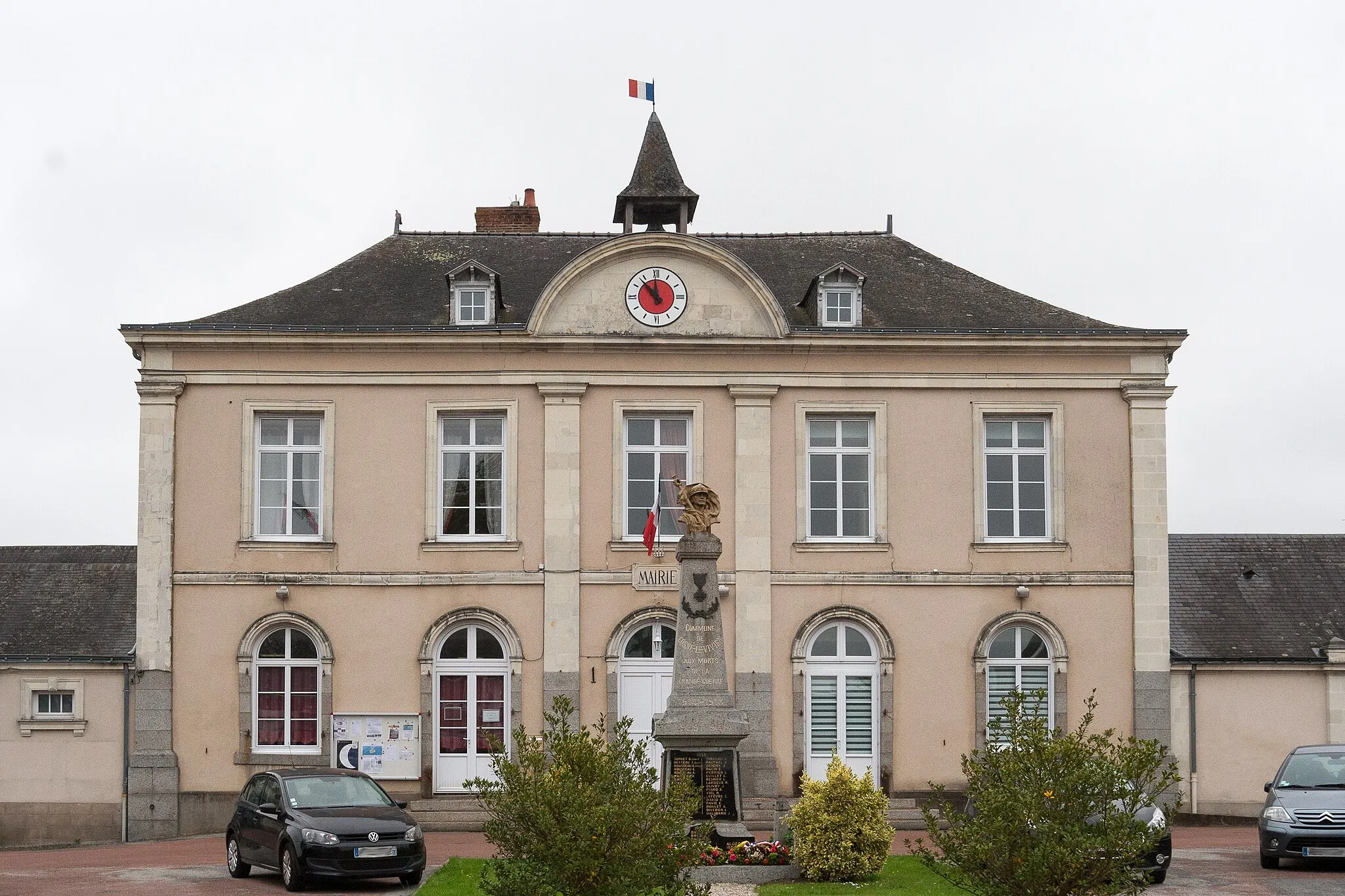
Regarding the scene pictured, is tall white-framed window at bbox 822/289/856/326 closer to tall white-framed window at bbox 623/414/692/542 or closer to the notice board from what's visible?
tall white-framed window at bbox 623/414/692/542

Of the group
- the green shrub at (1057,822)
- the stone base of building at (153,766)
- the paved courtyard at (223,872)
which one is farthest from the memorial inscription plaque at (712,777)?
the stone base of building at (153,766)

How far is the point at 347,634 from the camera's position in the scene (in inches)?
952

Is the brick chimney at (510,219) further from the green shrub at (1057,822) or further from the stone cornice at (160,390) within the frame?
the green shrub at (1057,822)

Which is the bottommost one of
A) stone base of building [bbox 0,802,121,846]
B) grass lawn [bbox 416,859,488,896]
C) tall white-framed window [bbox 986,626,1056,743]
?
stone base of building [bbox 0,802,121,846]

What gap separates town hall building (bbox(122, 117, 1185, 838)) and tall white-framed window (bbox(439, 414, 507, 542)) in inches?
1.7

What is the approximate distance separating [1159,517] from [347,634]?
473 inches

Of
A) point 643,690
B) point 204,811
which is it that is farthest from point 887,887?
point 204,811

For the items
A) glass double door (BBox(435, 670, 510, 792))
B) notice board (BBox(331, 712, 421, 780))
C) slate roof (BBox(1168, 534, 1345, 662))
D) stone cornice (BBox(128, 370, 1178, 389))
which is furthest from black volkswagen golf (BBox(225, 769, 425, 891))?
slate roof (BBox(1168, 534, 1345, 662))

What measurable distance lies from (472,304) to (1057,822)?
15747mm

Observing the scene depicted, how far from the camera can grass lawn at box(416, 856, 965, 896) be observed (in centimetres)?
1572

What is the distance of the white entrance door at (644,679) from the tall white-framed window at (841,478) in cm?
275

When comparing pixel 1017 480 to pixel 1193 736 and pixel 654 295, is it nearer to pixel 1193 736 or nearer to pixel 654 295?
pixel 1193 736

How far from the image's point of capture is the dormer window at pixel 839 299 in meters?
25.0

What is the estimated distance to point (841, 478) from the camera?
2484cm
